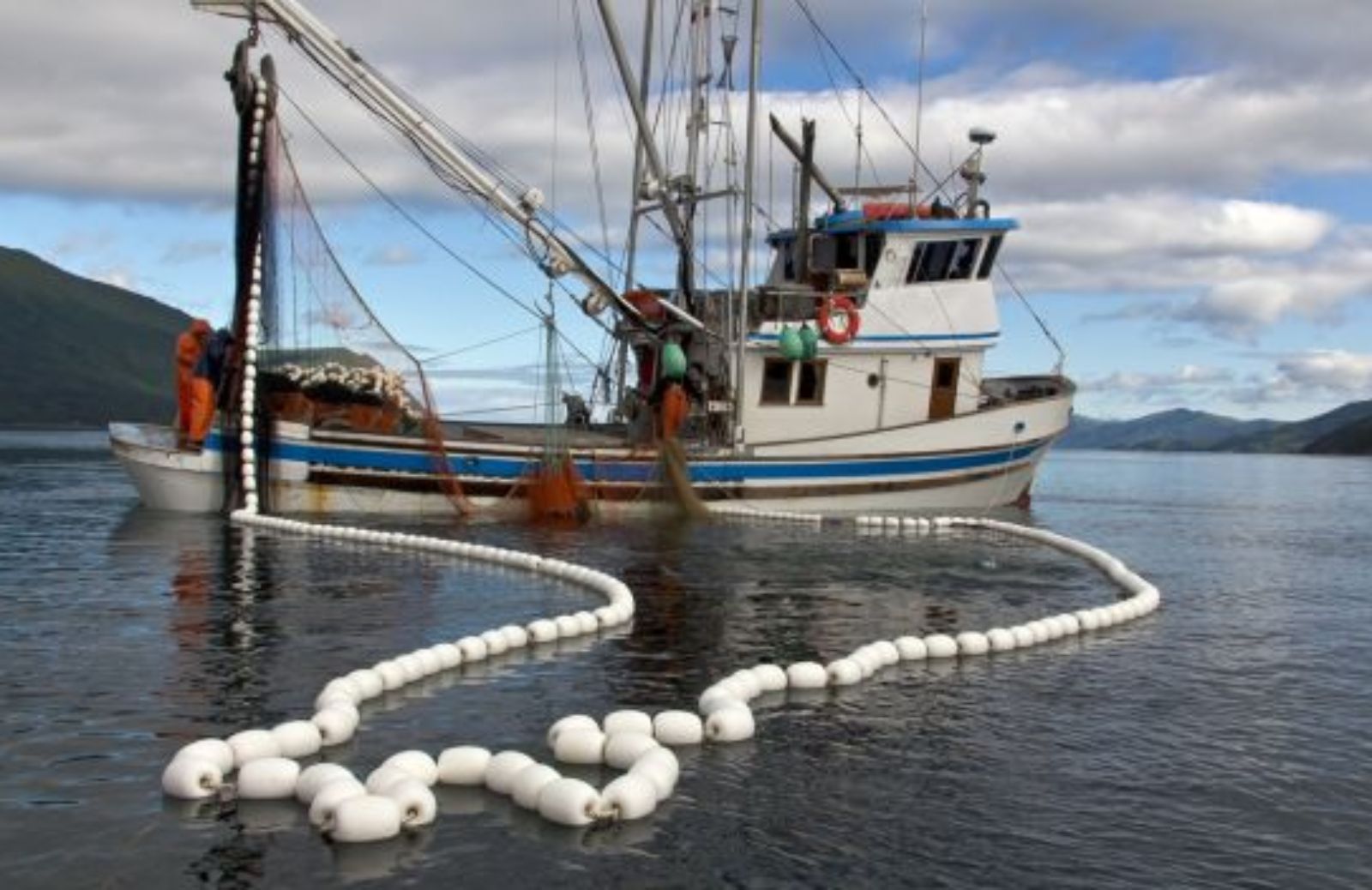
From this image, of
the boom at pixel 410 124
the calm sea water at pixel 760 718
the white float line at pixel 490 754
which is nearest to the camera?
the calm sea water at pixel 760 718

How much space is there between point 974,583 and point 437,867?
48.9 feet

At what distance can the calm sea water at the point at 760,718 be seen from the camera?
334 inches

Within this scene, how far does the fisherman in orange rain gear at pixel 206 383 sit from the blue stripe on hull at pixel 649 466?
355 mm

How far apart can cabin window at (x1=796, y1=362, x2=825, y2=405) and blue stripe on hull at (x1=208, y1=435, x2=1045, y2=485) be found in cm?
165

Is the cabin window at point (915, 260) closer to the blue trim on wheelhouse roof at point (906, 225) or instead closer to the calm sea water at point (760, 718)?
the blue trim on wheelhouse roof at point (906, 225)

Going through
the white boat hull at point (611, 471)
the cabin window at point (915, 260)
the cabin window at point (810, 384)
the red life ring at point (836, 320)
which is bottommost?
the white boat hull at point (611, 471)

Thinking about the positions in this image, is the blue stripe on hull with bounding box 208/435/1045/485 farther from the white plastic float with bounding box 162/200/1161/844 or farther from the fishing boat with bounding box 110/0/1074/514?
the white plastic float with bounding box 162/200/1161/844

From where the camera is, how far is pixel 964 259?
35125 millimetres

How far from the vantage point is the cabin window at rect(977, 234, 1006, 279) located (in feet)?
116

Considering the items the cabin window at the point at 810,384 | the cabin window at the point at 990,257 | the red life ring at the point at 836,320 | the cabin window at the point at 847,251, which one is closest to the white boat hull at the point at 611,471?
the cabin window at the point at 810,384

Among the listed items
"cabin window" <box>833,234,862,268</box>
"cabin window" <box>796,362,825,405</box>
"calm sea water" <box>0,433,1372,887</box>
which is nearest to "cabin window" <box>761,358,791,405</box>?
"cabin window" <box>796,362,825,405</box>

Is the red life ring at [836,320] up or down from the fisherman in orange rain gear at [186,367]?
up

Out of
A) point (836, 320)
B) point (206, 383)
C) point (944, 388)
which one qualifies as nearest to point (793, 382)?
point (836, 320)

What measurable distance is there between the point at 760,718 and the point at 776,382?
21.8m
